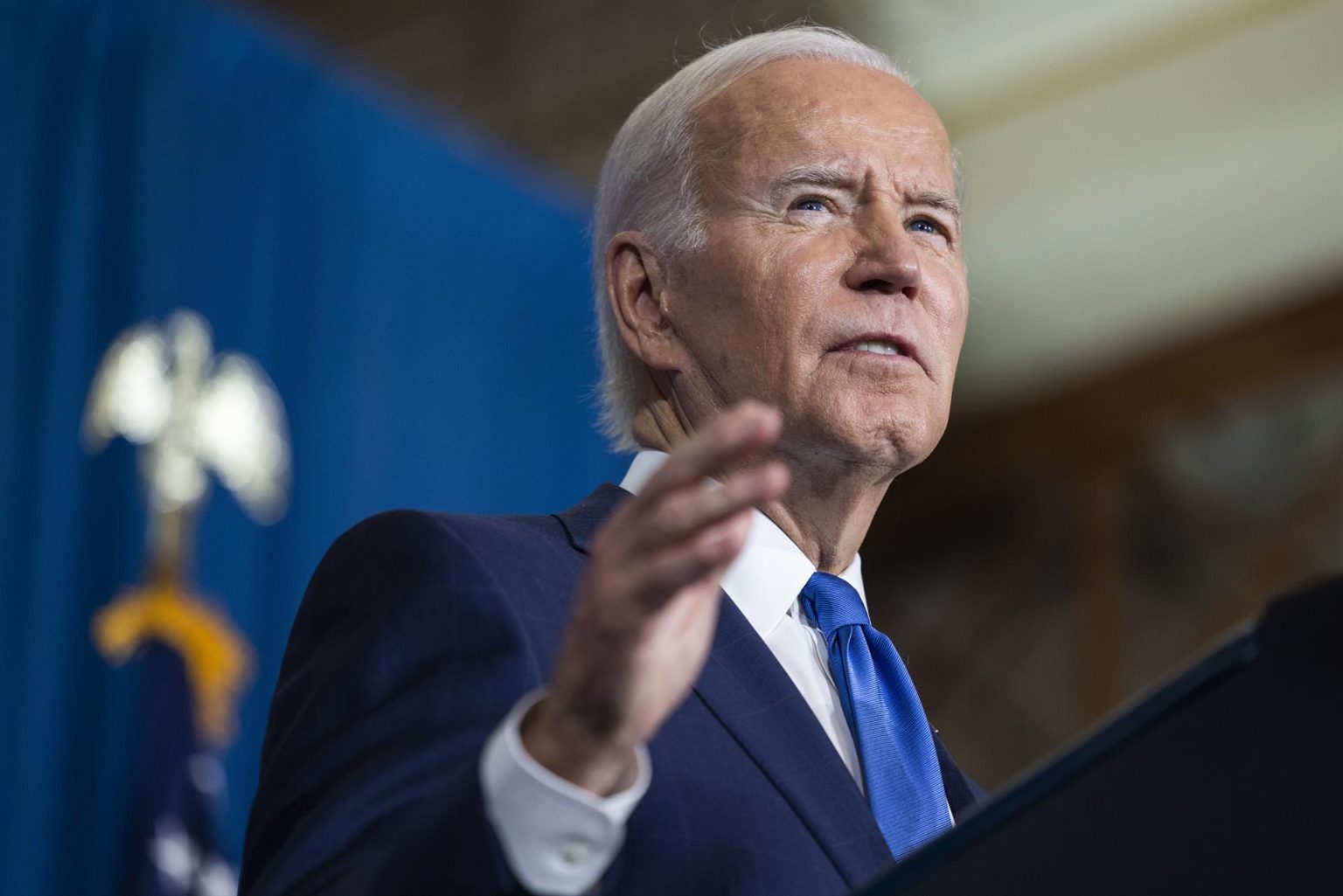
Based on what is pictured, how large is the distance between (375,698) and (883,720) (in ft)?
1.78

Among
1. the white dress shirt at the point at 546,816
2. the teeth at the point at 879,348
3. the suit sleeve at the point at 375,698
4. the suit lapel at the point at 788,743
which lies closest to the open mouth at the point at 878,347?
the teeth at the point at 879,348

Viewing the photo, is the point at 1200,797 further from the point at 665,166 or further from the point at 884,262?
the point at 665,166

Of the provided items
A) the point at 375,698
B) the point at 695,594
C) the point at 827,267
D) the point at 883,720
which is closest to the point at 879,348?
the point at 827,267

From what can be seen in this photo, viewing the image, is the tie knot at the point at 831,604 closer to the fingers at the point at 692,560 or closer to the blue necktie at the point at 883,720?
the blue necktie at the point at 883,720

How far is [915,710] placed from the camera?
5.73 ft

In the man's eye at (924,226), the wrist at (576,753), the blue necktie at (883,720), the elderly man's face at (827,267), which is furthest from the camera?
the man's eye at (924,226)

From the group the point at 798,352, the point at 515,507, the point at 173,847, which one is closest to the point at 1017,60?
the point at 515,507

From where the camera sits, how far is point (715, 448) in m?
0.93

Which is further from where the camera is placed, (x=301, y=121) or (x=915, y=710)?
(x=301, y=121)

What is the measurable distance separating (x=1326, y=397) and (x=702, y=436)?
22.9 feet

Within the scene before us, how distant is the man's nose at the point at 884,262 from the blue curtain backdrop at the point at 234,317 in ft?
8.17

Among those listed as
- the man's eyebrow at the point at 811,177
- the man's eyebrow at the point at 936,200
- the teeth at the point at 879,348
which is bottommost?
the teeth at the point at 879,348

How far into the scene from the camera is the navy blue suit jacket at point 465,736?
1312 millimetres

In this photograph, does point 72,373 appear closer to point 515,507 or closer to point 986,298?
point 515,507
